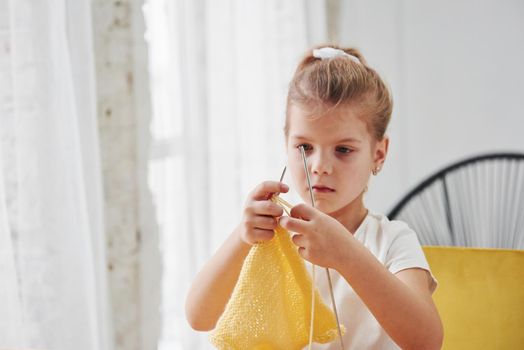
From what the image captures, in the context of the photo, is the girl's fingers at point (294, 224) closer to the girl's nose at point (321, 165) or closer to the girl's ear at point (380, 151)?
the girl's nose at point (321, 165)

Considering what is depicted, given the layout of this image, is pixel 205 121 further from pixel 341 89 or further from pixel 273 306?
pixel 273 306

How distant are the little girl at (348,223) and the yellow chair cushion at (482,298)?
41 centimetres

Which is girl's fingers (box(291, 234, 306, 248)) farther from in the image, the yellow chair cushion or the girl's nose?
the yellow chair cushion

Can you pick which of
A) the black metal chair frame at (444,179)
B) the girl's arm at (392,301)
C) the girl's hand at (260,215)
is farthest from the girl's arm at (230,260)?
the black metal chair frame at (444,179)

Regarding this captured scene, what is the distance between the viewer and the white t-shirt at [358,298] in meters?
1.12

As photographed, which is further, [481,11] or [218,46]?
[481,11]

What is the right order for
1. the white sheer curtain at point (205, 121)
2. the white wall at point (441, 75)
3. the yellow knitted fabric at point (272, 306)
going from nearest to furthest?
the yellow knitted fabric at point (272, 306) < the white sheer curtain at point (205, 121) < the white wall at point (441, 75)

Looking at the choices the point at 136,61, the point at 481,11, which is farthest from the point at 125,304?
the point at 481,11

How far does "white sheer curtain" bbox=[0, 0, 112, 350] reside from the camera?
3.77 feet

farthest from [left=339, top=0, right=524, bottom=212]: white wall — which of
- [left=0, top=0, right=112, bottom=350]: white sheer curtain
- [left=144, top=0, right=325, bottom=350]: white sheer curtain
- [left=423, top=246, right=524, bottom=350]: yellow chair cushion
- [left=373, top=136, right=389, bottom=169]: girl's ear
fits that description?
[left=0, top=0, right=112, bottom=350]: white sheer curtain

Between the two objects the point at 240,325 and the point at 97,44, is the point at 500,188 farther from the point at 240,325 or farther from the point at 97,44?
the point at 240,325

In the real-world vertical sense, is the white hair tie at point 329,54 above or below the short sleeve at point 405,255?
above

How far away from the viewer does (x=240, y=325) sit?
3.32 feet

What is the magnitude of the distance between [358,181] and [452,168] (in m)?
1.33
